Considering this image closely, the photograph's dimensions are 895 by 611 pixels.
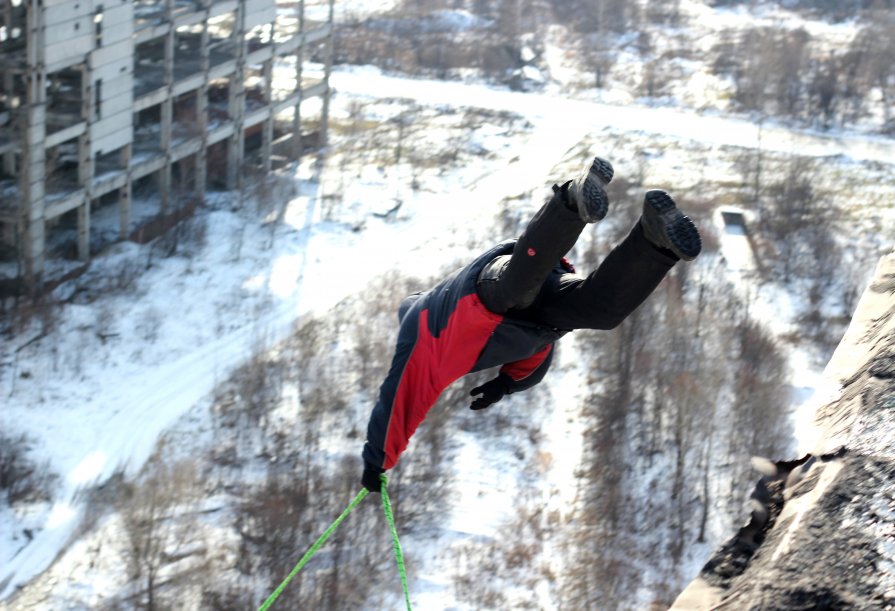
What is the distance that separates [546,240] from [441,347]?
3.72 ft

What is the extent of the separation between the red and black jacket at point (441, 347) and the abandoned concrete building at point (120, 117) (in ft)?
57.2

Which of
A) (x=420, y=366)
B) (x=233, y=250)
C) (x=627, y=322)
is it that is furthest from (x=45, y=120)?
(x=420, y=366)

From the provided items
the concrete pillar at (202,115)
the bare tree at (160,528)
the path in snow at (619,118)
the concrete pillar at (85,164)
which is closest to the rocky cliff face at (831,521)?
the bare tree at (160,528)

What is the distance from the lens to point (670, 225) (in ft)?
20.5

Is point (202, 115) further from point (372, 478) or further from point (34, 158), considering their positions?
point (372, 478)

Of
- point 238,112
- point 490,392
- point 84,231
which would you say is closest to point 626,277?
point 490,392

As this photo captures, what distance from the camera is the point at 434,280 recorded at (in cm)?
2659

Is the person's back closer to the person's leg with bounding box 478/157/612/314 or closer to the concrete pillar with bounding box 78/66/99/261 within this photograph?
the person's leg with bounding box 478/157/612/314

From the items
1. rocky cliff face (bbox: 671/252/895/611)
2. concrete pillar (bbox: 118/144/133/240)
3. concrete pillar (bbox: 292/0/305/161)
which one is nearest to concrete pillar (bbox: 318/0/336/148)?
concrete pillar (bbox: 292/0/305/161)

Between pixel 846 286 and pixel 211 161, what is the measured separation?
50.9 ft

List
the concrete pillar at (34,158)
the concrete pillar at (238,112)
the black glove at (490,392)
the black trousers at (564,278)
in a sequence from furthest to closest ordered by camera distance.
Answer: the concrete pillar at (238,112)
the concrete pillar at (34,158)
the black glove at (490,392)
the black trousers at (564,278)

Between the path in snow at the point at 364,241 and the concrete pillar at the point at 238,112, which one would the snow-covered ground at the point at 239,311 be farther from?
the concrete pillar at the point at 238,112

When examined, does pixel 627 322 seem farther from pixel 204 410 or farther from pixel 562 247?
pixel 562 247

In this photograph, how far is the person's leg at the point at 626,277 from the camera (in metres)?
6.26
